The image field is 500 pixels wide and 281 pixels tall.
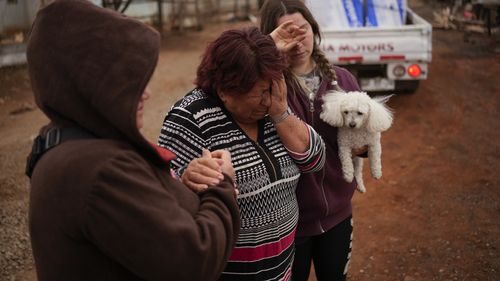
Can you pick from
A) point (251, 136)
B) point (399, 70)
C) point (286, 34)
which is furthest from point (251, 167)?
point (399, 70)

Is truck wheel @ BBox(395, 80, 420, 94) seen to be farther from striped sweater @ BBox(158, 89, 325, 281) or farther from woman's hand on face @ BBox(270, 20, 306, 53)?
striped sweater @ BBox(158, 89, 325, 281)

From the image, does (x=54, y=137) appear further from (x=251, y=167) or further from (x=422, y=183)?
(x=422, y=183)

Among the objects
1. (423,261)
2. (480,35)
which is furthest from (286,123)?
(480,35)

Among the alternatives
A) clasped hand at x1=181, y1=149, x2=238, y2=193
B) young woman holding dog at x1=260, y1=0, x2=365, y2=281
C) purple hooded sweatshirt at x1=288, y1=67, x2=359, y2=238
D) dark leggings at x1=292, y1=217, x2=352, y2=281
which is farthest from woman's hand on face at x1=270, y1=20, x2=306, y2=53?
dark leggings at x1=292, y1=217, x2=352, y2=281

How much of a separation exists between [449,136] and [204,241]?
19.2ft

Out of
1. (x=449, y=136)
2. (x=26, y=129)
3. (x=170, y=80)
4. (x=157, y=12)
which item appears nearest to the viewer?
(x=449, y=136)

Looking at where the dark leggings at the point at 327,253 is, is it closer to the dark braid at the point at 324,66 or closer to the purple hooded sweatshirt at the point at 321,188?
the purple hooded sweatshirt at the point at 321,188

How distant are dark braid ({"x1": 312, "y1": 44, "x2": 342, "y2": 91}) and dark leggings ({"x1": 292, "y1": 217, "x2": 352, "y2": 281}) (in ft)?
2.42

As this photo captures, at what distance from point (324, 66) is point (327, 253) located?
0.97 m

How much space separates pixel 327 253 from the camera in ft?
8.63

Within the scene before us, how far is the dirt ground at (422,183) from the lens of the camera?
4074 mm

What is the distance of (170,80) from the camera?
9.98 metres

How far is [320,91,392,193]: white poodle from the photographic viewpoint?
2.50 m

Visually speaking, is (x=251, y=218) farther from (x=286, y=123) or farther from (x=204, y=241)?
(x=204, y=241)
